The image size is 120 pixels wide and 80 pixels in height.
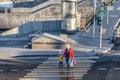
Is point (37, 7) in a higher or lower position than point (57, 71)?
higher

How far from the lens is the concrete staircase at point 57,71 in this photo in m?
26.2

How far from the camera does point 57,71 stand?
27562 mm

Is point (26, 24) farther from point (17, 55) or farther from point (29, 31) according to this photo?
point (17, 55)

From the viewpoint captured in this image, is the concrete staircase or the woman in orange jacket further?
the woman in orange jacket

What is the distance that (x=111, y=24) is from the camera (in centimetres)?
4541

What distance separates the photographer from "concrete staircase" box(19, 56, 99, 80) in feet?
85.9

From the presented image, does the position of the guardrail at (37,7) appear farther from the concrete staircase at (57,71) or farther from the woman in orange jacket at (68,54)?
the woman in orange jacket at (68,54)

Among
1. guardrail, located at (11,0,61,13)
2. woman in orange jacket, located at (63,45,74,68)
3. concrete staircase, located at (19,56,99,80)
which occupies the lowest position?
concrete staircase, located at (19,56,99,80)

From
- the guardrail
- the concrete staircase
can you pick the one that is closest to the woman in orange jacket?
the concrete staircase

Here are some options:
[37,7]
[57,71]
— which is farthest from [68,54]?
[37,7]

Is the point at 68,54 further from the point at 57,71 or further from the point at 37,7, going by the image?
the point at 37,7

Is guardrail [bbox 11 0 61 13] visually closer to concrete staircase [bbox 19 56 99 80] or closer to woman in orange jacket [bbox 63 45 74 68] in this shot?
concrete staircase [bbox 19 56 99 80]

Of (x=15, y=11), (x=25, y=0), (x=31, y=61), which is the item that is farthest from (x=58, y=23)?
(x=25, y=0)

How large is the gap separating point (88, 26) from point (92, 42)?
7830 millimetres
